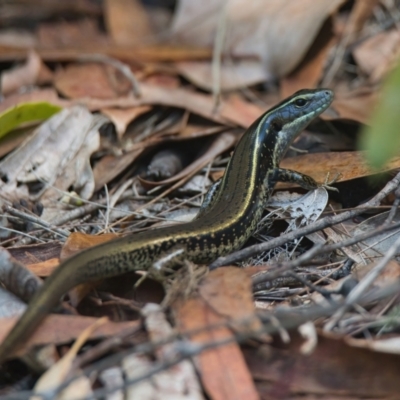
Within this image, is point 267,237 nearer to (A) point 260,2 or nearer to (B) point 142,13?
(A) point 260,2

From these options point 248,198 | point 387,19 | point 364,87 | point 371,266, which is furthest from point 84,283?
point 387,19

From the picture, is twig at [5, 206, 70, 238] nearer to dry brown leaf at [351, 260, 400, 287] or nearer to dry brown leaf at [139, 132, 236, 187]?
dry brown leaf at [139, 132, 236, 187]

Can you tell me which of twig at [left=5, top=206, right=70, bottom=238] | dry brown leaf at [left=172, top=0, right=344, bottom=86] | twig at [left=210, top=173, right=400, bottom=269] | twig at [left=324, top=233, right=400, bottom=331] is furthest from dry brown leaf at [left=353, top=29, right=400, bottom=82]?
twig at [left=5, top=206, right=70, bottom=238]

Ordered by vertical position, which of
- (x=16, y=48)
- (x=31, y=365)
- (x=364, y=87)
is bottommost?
(x=31, y=365)

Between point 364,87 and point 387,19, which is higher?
point 387,19

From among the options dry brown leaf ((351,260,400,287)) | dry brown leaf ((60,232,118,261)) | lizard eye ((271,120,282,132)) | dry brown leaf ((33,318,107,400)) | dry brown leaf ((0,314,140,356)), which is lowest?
dry brown leaf ((33,318,107,400))

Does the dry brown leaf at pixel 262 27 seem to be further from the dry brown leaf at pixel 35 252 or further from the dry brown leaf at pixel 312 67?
the dry brown leaf at pixel 35 252
